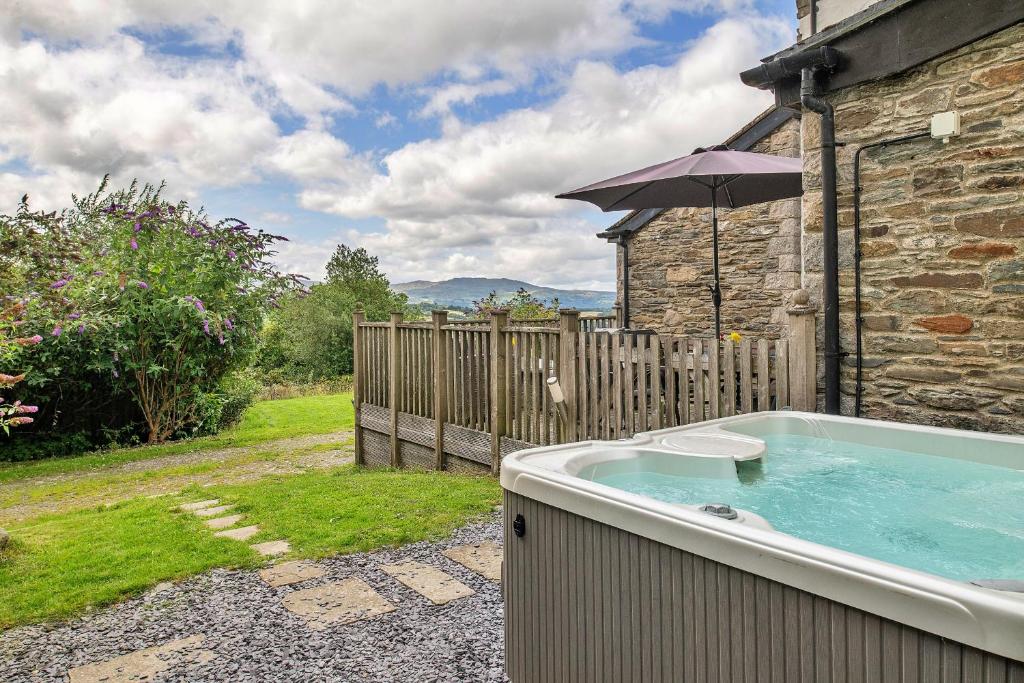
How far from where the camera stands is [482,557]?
3363 millimetres

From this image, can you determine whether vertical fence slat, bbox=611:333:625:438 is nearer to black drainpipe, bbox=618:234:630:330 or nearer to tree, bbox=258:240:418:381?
black drainpipe, bbox=618:234:630:330

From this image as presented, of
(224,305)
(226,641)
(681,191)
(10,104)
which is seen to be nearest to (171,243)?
(224,305)

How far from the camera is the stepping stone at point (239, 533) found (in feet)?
12.7

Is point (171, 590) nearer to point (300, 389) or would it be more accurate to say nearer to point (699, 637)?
point (699, 637)

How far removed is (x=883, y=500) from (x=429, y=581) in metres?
1.96

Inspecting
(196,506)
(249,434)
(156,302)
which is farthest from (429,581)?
(249,434)

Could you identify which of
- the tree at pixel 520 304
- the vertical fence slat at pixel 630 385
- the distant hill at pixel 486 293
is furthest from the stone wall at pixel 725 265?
the tree at pixel 520 304

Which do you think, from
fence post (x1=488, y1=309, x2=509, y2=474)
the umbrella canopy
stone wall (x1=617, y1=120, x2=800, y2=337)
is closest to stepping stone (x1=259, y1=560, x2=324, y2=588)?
fence post (x1=488, y1=309, x2=509, y2=474)

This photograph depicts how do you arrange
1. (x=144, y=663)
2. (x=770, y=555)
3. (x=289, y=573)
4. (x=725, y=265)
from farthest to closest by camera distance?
1. (x=725, y=265)
2. (x=289, y=573)
3. (x=144, y=663)
4. (x=770, y=555)

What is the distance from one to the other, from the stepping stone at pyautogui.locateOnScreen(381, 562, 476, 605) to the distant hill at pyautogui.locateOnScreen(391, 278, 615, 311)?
366cm

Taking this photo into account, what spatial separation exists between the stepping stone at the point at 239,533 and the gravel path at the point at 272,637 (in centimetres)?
71

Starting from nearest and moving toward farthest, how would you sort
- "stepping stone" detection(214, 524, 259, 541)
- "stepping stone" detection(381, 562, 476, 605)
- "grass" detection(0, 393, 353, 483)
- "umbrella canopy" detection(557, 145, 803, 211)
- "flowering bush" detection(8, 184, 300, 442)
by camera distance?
"stepping stone" detection(381, 562, 476, 605) → "stepping stone" detection(214, 524, 259, 541) → "umbrella canopy" detection(557, 145, 803, 211) → "grass" detection(0, 393, 353, 483) → "flowering bush" detection(8, 184, 300, 442)

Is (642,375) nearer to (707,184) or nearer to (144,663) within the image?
(707,184)

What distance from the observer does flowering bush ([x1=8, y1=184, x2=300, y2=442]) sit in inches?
314
